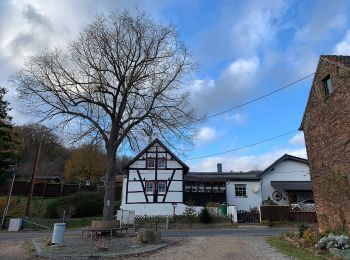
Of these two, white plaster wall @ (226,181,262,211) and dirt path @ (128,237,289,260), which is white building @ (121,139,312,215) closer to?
white plaster wall @ (226,181,262,211)

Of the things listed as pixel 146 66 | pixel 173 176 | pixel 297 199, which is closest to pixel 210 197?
pixel 173 176

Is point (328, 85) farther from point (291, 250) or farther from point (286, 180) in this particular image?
point (286, 180)

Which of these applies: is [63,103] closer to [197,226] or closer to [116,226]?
[116,226]

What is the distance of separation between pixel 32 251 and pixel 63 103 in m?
9.29

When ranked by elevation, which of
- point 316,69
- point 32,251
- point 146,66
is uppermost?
point 146,66

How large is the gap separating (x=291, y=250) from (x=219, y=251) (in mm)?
2806

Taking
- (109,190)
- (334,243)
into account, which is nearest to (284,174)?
(109,190)

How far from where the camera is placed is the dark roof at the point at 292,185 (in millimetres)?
36000

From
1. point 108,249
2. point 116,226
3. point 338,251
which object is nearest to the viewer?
point 338,251

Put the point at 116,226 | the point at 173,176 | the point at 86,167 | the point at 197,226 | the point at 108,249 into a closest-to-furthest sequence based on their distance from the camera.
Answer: the point at 108,249 < the point at 116,226 < the point at 197,226 < the point at 173,176 < the point at 86,167

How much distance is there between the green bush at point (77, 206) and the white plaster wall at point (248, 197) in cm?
1407

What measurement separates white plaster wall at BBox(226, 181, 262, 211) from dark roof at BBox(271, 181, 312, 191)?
78.1 inches

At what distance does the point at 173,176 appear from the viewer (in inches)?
1431

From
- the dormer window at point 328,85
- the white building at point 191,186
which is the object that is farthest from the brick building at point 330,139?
the white building at point 191,186
